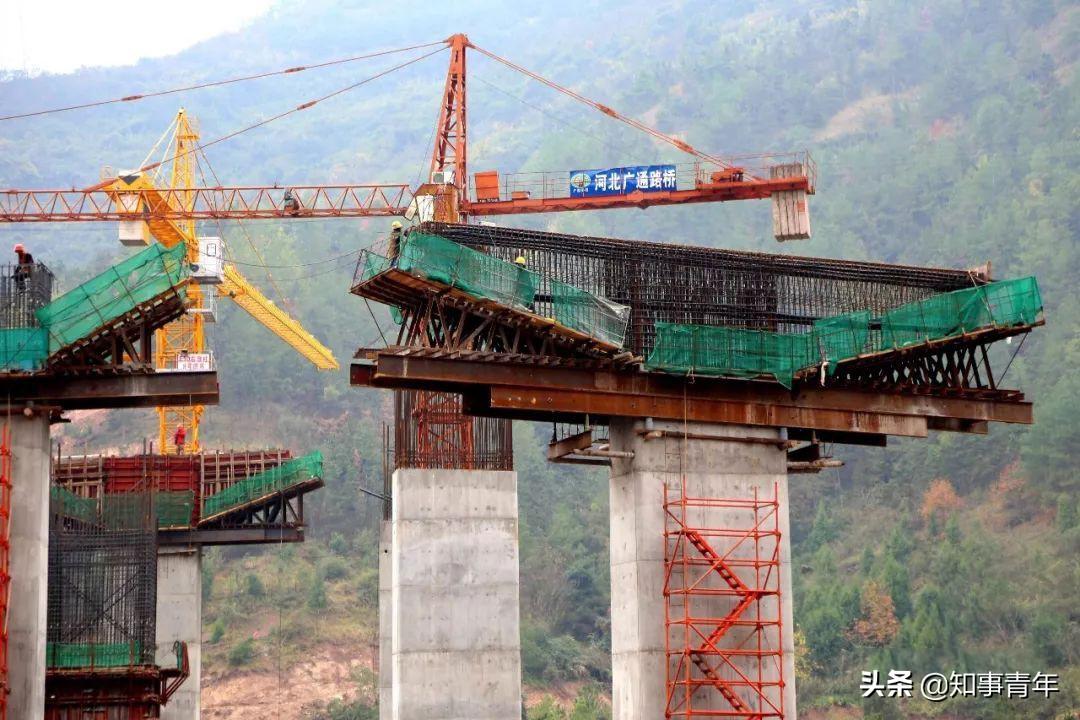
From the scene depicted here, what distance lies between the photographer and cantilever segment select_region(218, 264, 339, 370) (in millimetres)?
96375

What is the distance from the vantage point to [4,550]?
34438 mm

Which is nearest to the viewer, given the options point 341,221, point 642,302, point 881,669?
point 642,302

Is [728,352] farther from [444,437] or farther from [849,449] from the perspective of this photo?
[849,449]

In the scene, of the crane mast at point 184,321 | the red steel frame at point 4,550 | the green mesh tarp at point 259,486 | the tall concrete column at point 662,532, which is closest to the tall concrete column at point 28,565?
the red steel frame at point 4,550

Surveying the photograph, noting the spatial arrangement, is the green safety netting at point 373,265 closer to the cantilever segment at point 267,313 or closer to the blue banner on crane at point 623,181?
the blue banner on crane at point 623,181

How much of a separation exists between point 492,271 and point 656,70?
163 meters

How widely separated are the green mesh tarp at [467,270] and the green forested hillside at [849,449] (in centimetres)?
5610

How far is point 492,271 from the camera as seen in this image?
36688mm

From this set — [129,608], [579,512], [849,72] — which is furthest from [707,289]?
[849,72]

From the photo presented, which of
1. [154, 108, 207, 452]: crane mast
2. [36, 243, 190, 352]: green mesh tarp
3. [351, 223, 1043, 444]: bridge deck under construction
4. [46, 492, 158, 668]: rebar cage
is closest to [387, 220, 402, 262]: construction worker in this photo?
[351, 223, 1043, 444]: bridge deck under construction

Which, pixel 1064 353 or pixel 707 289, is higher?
pixel 1064 353

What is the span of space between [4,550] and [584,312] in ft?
42.3

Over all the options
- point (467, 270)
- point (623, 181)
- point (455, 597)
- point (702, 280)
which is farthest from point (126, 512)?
point (623, 181)

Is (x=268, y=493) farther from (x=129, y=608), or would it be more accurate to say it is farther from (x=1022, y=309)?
(x=1022, y=309)
